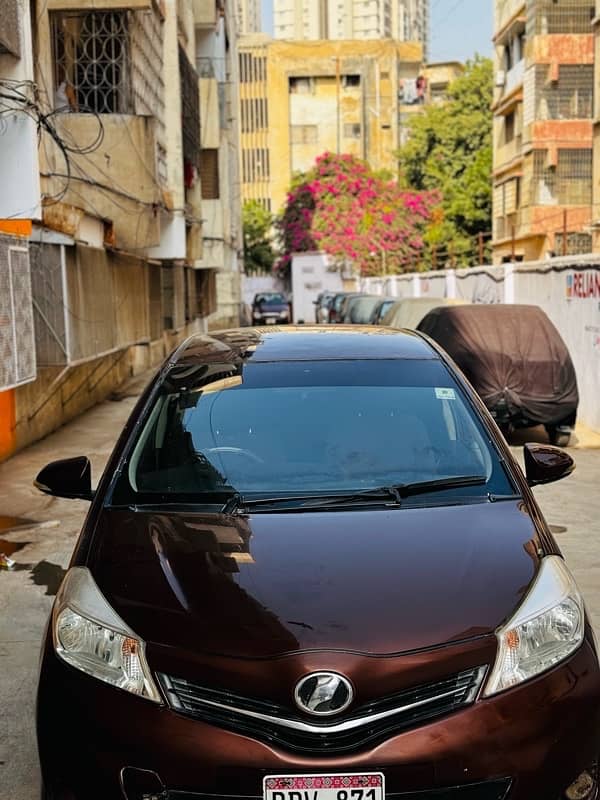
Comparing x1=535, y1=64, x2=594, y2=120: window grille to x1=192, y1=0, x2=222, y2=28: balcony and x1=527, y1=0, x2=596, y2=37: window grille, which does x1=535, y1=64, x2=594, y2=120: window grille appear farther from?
x1=192, y1=0, x2=222, y2=28: balcony

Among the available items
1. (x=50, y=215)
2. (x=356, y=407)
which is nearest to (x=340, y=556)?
(x=356, y=407)

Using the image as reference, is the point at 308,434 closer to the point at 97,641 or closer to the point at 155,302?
the point at 97,641

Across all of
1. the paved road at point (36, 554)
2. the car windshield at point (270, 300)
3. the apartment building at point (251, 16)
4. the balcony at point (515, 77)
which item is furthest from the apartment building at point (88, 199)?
the apartment building at point (251, 16)

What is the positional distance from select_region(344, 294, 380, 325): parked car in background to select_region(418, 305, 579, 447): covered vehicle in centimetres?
1360

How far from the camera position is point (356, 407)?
14.6 feet

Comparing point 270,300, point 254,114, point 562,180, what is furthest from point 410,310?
point 254,114

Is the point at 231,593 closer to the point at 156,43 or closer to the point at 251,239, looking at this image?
the point at 156,43

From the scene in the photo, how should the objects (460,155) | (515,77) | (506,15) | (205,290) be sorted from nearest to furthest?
(205,290)
(515,77)
(506,15)
(460,155)

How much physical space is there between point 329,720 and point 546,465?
1.88 m

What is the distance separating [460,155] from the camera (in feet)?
183

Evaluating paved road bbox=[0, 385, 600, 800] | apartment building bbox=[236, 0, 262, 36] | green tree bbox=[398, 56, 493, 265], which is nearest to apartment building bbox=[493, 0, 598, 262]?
green tree bbox=[398, 56, 493, 265]

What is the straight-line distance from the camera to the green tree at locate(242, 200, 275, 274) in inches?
3130

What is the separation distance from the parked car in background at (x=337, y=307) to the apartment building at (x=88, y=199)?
7692 mm

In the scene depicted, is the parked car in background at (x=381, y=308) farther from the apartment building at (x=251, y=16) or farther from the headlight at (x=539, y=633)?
the apartment building at (x=251, y=16)
